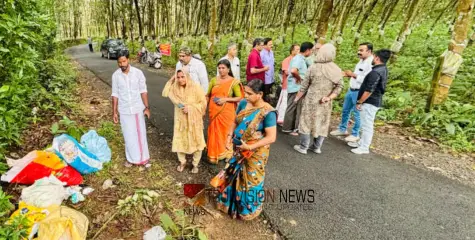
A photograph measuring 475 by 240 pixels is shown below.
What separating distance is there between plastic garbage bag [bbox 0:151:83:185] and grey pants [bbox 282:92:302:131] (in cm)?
386

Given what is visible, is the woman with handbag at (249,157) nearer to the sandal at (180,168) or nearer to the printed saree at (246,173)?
the printed saree at (246,173)

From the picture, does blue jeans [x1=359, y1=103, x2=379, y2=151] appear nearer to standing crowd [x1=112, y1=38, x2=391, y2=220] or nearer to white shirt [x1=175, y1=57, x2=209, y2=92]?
standing crowd [x1=112, y1=38, x2=391, y2=220]

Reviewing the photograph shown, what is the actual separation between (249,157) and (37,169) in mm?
2557

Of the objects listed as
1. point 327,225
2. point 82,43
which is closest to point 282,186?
point 327,225

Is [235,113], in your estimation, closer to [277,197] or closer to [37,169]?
[277,197]

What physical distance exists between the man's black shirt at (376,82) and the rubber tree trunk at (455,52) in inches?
94.1

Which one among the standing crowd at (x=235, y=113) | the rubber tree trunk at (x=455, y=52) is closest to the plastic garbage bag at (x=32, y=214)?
the standing crowd at (x=235, y=113)

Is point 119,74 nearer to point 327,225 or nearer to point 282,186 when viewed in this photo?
point 282,186

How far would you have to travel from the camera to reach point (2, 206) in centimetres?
270

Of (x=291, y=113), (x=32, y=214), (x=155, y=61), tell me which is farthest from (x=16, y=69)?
(x=155, y=61)

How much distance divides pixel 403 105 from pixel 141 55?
13052mm

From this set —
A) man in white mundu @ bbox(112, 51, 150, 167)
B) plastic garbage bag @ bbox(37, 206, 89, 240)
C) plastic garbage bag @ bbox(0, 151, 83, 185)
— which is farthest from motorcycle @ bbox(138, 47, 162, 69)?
plastic garbage bag @ bbox(37, 206, 89, 240)

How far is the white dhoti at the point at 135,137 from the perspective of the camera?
393 centimetres

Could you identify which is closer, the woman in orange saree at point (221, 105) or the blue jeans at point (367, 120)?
the woman in orange saree at point (221, 105)
